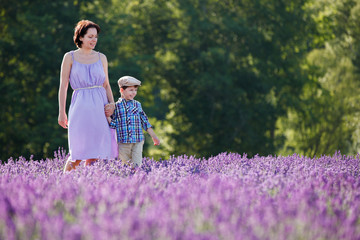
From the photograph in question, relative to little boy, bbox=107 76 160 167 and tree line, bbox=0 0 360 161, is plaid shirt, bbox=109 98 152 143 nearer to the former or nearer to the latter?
little boy, bbox=107 76 160 167

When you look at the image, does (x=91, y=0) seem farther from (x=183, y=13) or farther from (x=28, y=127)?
(x=28, y=127)

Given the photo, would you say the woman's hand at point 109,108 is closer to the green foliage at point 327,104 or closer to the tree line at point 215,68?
the tree line at point 215,68

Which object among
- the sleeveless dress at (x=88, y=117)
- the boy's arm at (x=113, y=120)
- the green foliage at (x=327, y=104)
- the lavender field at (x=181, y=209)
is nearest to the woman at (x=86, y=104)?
the sleeveless dress at (x=88, y=117)

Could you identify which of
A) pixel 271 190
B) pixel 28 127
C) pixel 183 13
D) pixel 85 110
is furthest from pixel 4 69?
pixel 271 190

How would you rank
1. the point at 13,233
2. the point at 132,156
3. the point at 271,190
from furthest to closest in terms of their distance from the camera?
the point at 132,156 → the point at 271,190 → the point at 13,233

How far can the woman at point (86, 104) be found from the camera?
20.1ft

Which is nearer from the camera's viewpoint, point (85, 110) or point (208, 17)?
point (85, 110)

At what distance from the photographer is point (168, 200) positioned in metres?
3.60

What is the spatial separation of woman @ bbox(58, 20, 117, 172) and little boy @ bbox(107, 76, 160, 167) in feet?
0.73

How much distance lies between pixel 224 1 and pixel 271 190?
23.3 meters

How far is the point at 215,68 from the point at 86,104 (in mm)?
17767

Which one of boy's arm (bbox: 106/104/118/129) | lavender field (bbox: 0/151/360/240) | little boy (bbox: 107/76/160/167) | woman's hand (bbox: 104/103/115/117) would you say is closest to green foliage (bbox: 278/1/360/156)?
little boy (bbox: 107/76/160/167)

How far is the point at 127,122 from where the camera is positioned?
654 cm

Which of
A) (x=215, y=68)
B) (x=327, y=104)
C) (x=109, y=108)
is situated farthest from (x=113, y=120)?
(x=327, y=104)
